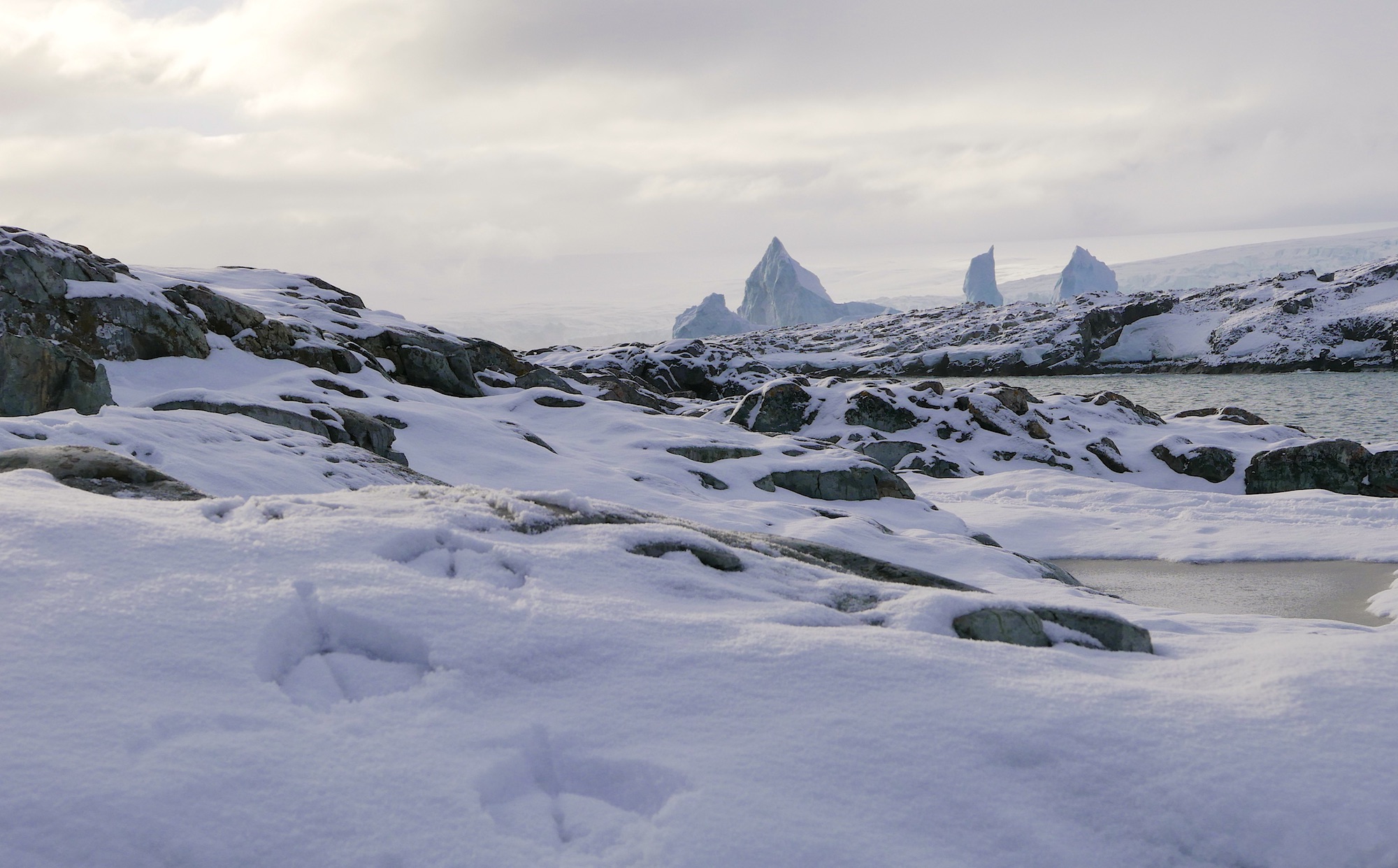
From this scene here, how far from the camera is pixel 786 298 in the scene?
16938 cm

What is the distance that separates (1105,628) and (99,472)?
22.5 ft

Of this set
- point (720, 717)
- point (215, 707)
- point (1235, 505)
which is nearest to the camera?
point (215, 707)

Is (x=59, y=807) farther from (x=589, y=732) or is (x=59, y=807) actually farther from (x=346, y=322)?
(x=346, y=322)

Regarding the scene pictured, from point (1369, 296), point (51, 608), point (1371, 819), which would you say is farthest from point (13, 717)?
point (1369, 296)

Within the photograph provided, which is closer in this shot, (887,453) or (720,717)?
(720,717)

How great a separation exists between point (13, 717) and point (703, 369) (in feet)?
181

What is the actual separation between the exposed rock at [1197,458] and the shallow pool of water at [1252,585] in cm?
1286

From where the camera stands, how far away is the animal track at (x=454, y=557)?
4.22m

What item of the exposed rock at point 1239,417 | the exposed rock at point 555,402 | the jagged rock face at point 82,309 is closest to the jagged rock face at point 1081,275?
the exposed rock at point 1239,417

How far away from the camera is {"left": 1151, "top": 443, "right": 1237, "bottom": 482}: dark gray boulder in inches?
925

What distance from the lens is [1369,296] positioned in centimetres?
7688

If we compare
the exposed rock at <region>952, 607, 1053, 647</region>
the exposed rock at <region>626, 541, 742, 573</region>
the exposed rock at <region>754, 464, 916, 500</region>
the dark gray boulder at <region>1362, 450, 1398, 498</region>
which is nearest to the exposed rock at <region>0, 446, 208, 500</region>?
the exposed rock at <region>626, 541, 742, 573</region>

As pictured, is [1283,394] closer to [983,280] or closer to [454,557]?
[454,557]

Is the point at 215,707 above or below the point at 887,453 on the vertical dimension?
above
